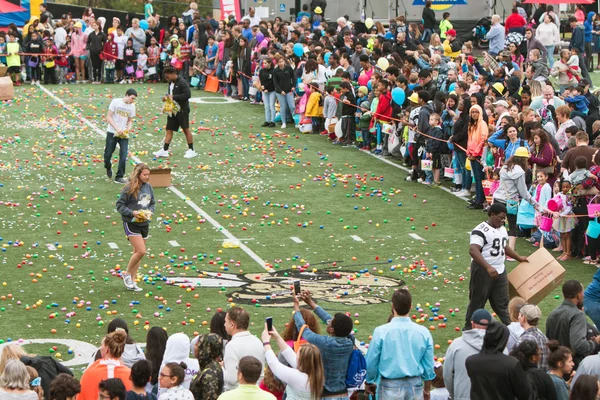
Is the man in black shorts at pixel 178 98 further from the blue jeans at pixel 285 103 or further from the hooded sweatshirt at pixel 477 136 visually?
the hooded sweatshirt at pixel 477 136

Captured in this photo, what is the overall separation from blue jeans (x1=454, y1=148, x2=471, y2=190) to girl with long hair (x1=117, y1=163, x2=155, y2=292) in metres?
7.71

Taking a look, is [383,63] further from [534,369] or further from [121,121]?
[534,369]

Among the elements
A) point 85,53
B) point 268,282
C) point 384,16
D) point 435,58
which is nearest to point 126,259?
point 268,282

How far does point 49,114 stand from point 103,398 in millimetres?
22543

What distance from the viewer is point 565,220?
16969 mm

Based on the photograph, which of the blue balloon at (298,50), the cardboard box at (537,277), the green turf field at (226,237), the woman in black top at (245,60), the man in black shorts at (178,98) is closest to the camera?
the cardboard box at (537,277)

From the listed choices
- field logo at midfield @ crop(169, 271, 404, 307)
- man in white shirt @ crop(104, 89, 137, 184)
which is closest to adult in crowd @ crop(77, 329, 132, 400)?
field logo at midfield @ crop(169, 271, 404, 307)

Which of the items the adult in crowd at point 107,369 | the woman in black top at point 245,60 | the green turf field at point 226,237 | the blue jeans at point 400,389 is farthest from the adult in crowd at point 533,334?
the woman in black top at point 245,60

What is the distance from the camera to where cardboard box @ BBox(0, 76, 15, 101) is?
31.2 m

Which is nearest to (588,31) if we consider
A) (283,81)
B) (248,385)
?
(283,81)

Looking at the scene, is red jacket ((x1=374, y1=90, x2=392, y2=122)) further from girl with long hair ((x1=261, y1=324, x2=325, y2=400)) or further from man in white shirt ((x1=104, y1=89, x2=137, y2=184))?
girl with long hair ((x1=261, y1=324, x2=325, y2=400))

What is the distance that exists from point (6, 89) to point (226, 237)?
49.4 feet

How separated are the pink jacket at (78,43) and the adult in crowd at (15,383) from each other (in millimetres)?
28163

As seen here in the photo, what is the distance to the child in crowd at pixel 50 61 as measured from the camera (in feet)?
116
